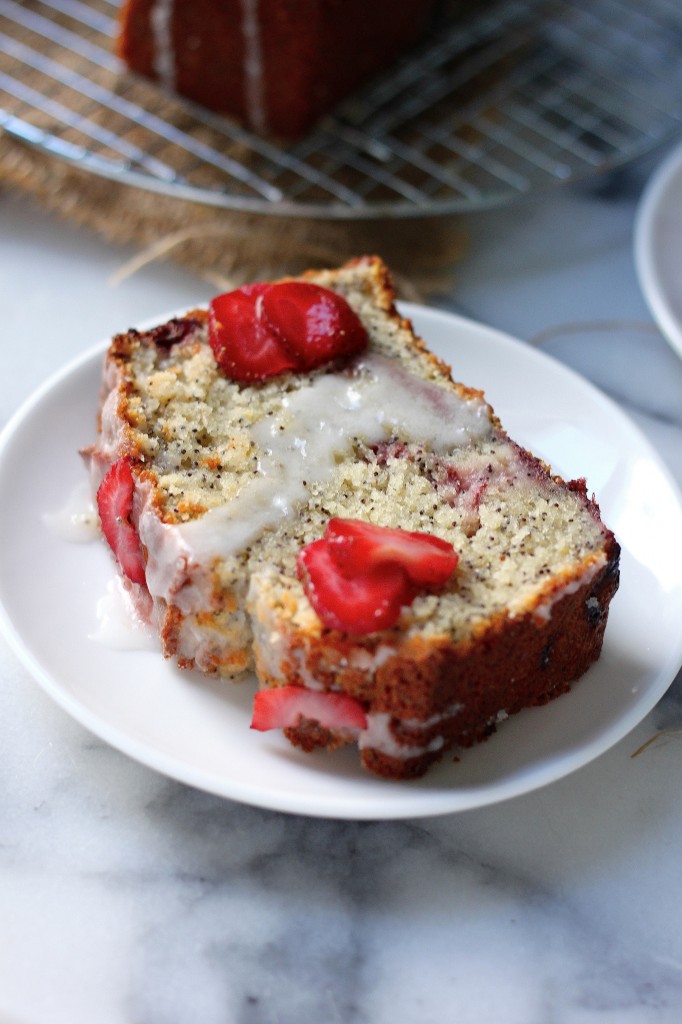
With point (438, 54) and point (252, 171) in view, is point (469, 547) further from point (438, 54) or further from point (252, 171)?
point (438, 54)

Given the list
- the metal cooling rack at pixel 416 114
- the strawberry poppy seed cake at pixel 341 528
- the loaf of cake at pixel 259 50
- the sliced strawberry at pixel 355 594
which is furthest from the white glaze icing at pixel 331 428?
the loaf of cake at pixel 259 50

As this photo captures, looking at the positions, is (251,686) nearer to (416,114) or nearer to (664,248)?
(664,248)

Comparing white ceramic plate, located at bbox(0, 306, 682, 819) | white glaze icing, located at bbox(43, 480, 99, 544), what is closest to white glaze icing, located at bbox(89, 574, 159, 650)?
white ceramic plate, located at bbox(0, 306, 682, 819)

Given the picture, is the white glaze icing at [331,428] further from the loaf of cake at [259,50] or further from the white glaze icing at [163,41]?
the white glaze icing at [163,41]

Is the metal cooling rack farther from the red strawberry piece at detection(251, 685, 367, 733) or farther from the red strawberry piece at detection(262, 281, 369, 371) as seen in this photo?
the red strawberry piece at detection(251, 685, 367, 733)

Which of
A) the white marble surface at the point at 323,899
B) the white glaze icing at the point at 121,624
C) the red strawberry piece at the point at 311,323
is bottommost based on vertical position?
the white marble surface at the point at 323,899

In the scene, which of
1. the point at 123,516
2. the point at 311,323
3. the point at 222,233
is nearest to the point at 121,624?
the point at 123,516

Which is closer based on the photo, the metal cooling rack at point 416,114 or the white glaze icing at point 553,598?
the white glaze icing at point 553,598
